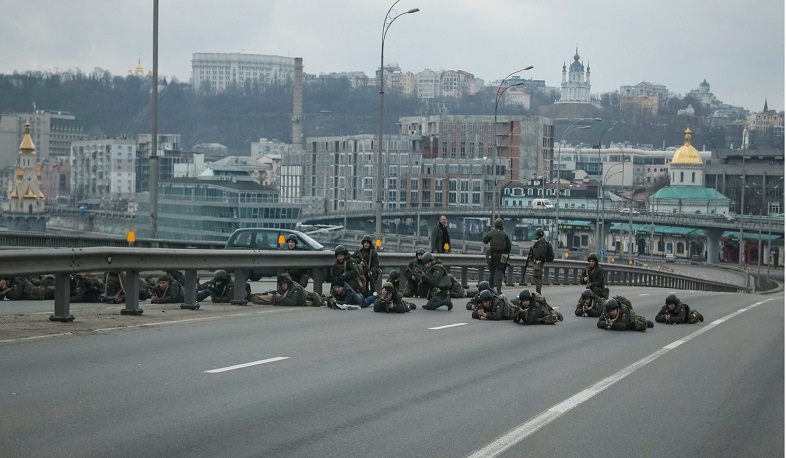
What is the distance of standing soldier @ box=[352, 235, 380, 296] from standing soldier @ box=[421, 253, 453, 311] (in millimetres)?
930

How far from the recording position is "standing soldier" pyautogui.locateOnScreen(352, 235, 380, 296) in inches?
936

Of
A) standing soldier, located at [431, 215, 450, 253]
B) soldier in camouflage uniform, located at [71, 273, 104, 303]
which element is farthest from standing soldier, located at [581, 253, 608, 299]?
soldier in camouflage uniform, located at [71, 273, 104, 303]

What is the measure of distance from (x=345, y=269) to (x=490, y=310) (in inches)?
125

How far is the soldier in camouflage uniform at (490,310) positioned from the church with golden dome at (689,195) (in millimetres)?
147134

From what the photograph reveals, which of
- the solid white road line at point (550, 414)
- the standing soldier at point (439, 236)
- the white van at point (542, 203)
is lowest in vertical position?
the solid white road line at point (550, 414)

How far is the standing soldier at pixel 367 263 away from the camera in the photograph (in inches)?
936

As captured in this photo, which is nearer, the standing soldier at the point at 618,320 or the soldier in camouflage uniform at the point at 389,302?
the standing soldier at the point at 618,320

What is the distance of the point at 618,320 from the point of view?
20344 mm

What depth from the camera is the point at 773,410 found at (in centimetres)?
1186

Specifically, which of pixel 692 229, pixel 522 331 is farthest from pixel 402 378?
pixel 692 229

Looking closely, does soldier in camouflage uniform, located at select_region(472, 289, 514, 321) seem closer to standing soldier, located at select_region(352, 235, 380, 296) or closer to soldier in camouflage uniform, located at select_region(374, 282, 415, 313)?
soldier in camouflage uniform, located at select_region(374, 282, 415, 313)

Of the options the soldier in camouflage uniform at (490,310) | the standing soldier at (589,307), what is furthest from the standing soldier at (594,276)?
the soldier in camouflage uniform at (490,310)

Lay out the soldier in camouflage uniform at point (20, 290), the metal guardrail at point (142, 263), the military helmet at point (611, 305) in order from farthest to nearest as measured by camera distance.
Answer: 1. the soldier in camouflage uniform at point (20, 290)
2. the military helmet at point (611, 305)
3. the metal guardrail at point (142, 263)

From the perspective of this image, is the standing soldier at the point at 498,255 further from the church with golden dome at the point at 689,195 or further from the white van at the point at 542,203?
the church with golden dome at the point at 689,195
